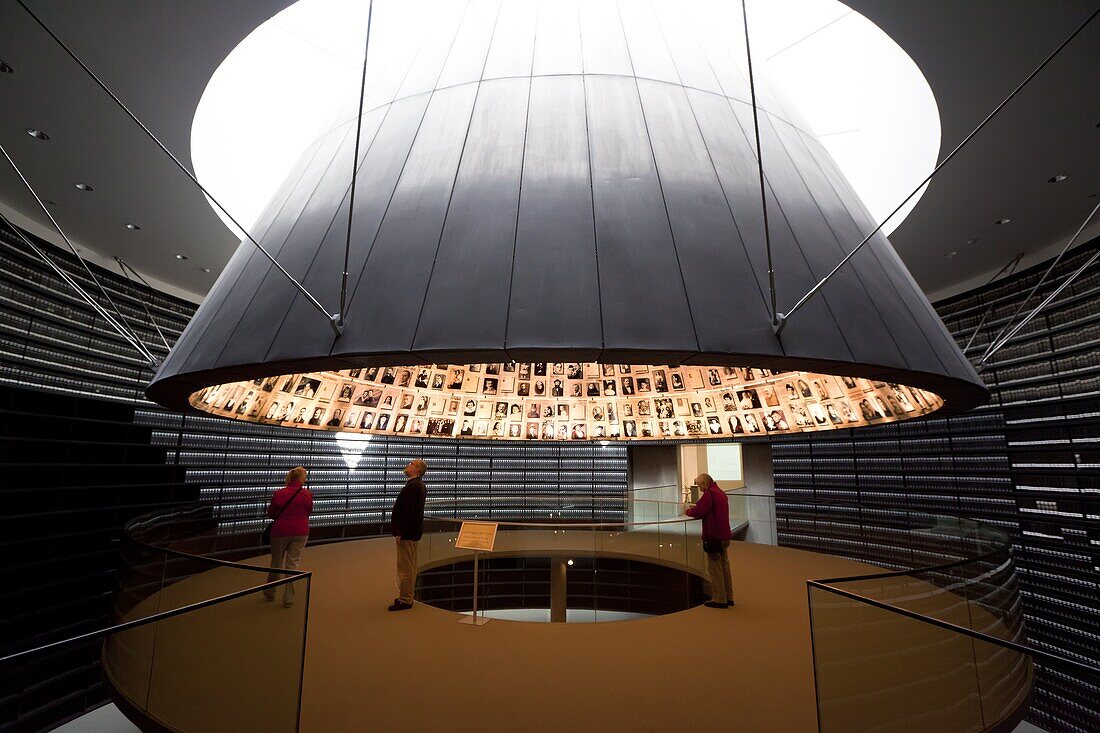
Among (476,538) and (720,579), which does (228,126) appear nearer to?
(476,538)

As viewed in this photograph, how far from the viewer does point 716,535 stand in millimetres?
5305

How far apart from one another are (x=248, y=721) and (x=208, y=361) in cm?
217

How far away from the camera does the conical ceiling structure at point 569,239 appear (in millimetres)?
3158

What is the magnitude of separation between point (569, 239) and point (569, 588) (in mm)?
9093

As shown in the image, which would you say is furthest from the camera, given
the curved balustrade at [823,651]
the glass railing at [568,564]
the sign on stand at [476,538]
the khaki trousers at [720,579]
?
the glass railing at [568,564]

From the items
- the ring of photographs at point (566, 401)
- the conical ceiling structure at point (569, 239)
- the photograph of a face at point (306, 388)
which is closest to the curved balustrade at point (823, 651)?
the conical ceiling structure at point (569, 239)

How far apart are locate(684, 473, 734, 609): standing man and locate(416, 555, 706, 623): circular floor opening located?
363cm

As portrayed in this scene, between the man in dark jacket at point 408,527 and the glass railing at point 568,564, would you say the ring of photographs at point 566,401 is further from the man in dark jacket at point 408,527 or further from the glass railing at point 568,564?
the glass railing at point 568,564

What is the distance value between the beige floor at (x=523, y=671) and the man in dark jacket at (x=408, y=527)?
0.70 ft

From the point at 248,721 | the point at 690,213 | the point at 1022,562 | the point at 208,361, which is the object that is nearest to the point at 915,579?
the point at 690,213

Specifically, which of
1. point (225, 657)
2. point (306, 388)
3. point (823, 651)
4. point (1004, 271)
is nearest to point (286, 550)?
point (306, 388)

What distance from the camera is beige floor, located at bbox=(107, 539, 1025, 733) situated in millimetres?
2926

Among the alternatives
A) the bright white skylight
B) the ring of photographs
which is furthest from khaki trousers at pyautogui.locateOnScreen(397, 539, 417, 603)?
the bright white skylight

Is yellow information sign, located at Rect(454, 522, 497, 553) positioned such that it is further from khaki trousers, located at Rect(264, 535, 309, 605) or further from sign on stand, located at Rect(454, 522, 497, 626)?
khaki trousers, located at Rect(264, 535, 309, 605)
